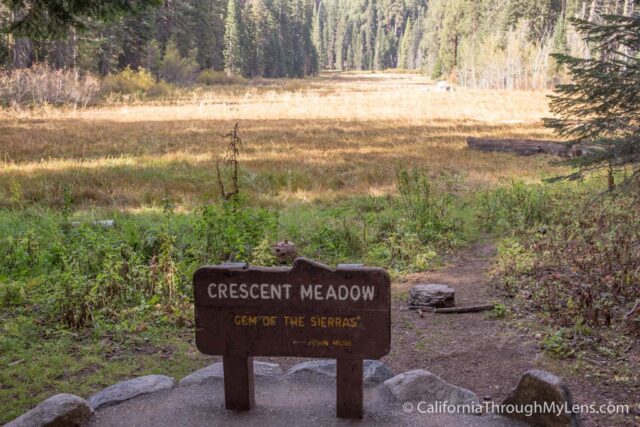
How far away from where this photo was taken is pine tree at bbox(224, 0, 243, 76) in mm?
71125

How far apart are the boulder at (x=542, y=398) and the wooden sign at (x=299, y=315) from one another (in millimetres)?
979

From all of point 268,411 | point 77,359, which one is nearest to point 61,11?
point 77,359

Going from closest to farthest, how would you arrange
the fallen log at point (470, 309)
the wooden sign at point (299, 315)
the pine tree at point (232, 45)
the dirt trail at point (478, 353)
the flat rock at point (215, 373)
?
the wooden sign at point (299, 315) → the dirt trail at point (478, 353) → the flat rock at point (215, 373) → the fallen log at point (470, 309) → the pine tree at point (232, 45)

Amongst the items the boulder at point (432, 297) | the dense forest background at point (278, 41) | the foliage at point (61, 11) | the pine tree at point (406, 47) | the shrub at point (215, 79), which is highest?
the pine tree at point (406, 47)

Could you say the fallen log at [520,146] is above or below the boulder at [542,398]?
above

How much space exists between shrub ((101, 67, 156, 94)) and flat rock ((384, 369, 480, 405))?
38.1 metres

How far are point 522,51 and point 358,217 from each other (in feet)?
187

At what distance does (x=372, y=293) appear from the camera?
368 cm

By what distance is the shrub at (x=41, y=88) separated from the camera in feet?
92.6

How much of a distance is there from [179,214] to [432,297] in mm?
5497

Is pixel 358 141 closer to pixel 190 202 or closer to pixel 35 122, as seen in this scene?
pixel 190 202

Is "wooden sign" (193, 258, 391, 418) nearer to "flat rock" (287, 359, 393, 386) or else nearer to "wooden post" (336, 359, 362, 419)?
"wooden post" (336, 359, 362, 419)

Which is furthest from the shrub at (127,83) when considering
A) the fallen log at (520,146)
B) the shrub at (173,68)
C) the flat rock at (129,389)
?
the flat rock at (129,389)

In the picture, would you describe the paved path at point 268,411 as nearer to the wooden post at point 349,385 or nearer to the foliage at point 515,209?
the wooden post at point 349,385
